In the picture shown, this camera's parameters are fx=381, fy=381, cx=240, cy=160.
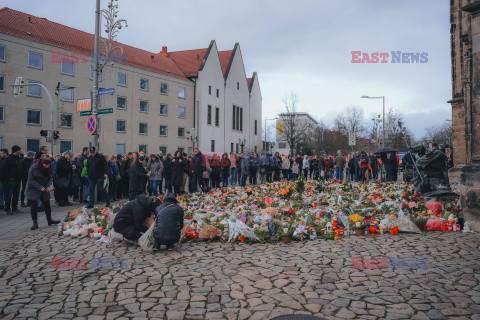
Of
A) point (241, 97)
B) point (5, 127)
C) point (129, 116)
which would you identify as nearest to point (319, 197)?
point (5, 127)

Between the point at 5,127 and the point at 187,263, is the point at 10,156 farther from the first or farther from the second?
the point at 5,127

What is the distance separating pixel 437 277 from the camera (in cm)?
503

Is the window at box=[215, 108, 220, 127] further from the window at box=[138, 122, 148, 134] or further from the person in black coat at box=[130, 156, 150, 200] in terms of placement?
the person in black coat at box=[130, 156, 150, 200]

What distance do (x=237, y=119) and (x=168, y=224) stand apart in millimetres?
52998

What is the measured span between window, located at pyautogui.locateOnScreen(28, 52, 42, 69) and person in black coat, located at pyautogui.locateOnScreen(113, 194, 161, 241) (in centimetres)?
3240

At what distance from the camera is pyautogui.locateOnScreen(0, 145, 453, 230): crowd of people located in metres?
10.4

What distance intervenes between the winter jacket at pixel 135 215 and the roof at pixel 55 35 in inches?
1272

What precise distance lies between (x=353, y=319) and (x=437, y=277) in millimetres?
1804

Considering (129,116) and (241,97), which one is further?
(241,97)

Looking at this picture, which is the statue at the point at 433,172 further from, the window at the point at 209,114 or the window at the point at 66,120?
the window at the point at 209,114

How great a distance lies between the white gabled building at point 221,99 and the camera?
2018 inches

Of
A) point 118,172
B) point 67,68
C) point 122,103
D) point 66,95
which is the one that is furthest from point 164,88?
point 118,172

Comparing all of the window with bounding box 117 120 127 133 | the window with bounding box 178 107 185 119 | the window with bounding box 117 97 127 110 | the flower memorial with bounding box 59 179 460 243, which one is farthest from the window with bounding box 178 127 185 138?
the flower memorial with bounding box 59 179 460 243

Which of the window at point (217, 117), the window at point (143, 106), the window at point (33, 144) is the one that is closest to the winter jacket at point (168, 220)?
the window at point (33, 144)
